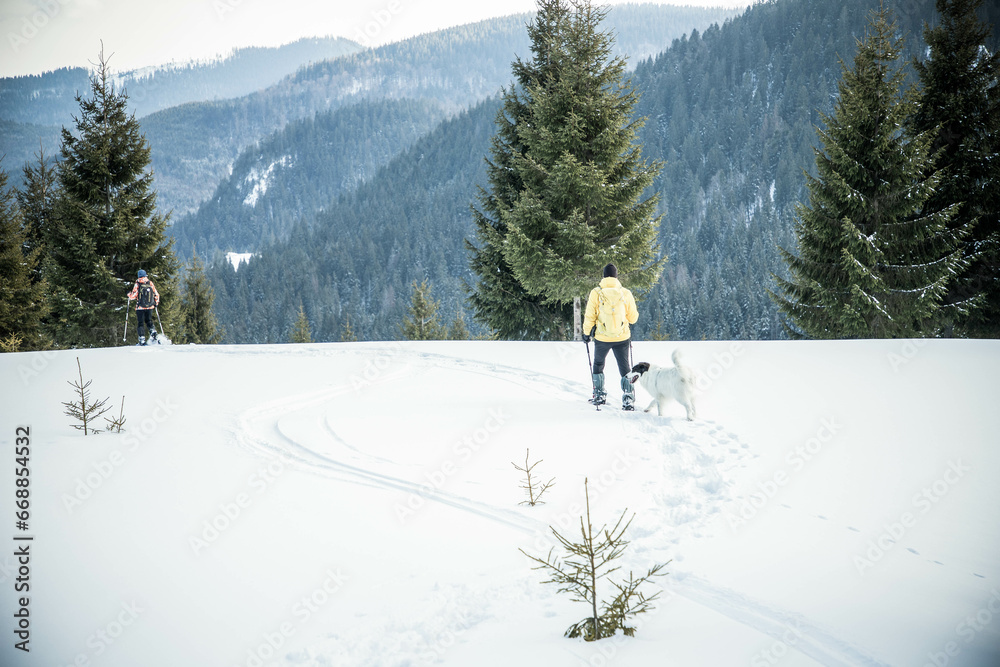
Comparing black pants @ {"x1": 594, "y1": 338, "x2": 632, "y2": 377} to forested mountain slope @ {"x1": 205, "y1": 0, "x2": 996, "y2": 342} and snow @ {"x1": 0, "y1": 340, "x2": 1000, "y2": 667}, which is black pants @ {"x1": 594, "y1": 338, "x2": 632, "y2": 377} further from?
forested mountain slope @ {"x1": 205, "y1": 0, "x2": 996, "y2": 342}

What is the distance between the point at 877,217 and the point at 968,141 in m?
3.41

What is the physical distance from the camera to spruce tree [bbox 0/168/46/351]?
1898 cm

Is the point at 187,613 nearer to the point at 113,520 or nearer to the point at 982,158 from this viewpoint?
the point at 113,520

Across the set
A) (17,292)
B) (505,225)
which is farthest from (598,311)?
(17,292)

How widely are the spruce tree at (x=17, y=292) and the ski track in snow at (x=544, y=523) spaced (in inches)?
693

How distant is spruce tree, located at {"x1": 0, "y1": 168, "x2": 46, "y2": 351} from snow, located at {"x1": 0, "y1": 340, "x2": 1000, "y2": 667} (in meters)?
14.6

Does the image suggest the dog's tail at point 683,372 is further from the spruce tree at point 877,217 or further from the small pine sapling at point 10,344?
the small pine sapling at point 10,344

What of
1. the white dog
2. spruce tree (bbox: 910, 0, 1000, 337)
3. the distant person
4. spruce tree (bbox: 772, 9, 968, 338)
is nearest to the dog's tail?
the white dog

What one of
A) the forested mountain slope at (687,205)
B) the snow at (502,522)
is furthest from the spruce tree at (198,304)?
the forested mountain slope at (687,205)

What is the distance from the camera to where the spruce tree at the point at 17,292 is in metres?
19.0

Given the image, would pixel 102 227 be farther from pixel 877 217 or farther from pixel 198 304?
pixel 877 217

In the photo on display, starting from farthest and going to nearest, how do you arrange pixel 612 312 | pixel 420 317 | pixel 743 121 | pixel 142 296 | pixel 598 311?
pixel 743 121 < pixel 420 317 < pixel 142 296 < pixel 598 311 < pixel 612 312

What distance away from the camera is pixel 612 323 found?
24.6 feet

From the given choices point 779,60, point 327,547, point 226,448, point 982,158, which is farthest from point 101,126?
point 779,60
